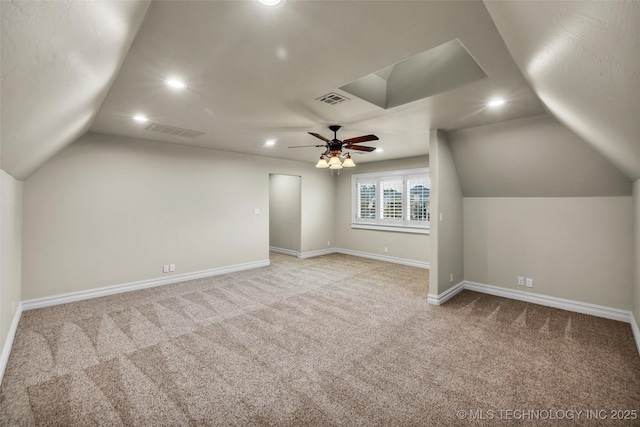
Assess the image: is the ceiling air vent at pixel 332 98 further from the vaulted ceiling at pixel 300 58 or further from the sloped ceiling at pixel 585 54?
the sloped ceiling at pixel 585 54

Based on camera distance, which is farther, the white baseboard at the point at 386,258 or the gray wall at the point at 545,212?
the white baseboard at the point at 386,258

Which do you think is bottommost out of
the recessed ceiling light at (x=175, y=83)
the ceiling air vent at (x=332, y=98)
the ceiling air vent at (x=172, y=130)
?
the ceiling air vent at (x=332, y=98)

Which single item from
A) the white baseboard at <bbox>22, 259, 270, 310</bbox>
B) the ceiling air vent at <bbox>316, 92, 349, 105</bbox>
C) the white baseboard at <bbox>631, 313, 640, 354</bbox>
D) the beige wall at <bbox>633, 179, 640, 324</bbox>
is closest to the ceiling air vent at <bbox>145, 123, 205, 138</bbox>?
the ceiling air vent at <bbox>316, 92, 349, 105</bbox>

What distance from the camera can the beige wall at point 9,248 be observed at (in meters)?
2.51

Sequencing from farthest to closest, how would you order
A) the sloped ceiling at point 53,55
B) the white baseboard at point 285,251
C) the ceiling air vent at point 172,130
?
1. the white baseboard at point 285,251
2. the ceiling air vent at point 172,130
3. the sloped ceiling at point 53,55

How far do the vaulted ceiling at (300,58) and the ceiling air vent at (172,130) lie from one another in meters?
0.58

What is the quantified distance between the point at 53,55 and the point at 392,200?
6.41 metres

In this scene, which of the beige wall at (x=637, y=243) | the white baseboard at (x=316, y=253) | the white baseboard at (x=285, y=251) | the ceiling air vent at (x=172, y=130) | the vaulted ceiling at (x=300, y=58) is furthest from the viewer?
the white baseboard at (x=285, y=251)

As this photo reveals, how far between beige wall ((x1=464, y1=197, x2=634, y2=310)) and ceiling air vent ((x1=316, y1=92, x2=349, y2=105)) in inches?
121

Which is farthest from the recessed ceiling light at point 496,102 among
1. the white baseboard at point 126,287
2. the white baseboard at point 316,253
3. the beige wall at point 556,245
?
the white baseboard at point 316,253

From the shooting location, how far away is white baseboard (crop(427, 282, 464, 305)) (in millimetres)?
3975

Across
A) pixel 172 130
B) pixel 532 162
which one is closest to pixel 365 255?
pixel 532 162

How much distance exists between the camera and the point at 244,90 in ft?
8.79

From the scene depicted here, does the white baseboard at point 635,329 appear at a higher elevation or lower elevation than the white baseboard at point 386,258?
lower
